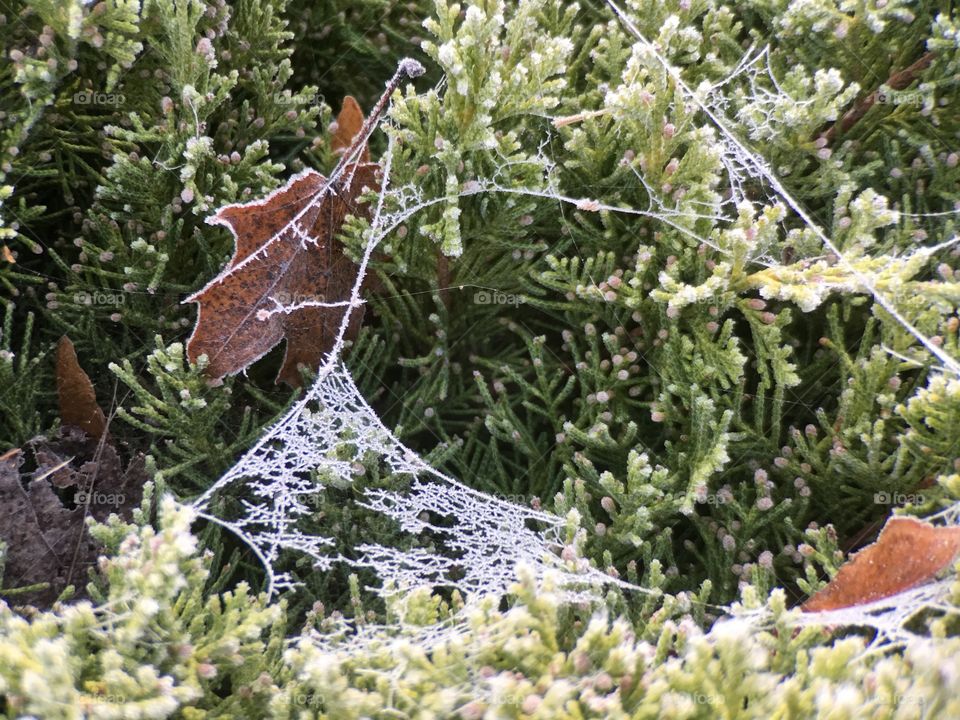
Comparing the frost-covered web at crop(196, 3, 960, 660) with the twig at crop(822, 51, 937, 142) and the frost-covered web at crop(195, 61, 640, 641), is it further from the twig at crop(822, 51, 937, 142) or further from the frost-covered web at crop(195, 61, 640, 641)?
the twig at crop(822, 51, 937, 142)

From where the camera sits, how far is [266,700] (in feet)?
3.51

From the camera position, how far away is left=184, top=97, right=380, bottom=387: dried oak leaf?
1397 millimetres

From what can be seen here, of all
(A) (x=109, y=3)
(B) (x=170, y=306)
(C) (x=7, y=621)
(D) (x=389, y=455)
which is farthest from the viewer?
(B) (x=170, y=306)

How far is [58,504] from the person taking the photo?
1343mm

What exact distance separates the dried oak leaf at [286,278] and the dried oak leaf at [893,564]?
40.0 inches

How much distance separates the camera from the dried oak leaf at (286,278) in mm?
1397

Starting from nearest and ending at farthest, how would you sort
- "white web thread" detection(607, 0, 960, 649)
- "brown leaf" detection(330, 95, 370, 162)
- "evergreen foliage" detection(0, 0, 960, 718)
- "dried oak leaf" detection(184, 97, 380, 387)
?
"white web thread" detection(607, 0, 960, 649), "evergreen foliage" detection(0, 0, 960, 718), "dried oak leaf" detection(184, 97, 380, 387), "brown leaf" detection(330, 95, 370, 162)

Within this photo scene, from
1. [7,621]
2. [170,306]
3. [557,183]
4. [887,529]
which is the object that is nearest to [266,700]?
[7,621]

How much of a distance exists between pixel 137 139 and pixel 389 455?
77 cm

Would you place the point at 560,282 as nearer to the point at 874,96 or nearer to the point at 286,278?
the point at 286,278

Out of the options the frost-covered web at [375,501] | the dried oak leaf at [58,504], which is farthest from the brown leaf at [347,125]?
the dried oak leaf at [58,504]

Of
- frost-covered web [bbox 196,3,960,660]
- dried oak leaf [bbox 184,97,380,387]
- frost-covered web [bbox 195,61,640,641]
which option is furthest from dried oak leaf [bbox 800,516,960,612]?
dried oak leaf [bbox 184,97,380,387]

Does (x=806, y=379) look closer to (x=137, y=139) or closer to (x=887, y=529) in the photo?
(x=887, y=529)

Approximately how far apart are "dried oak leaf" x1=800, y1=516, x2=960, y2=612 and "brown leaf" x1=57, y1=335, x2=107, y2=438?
54.1 inches
